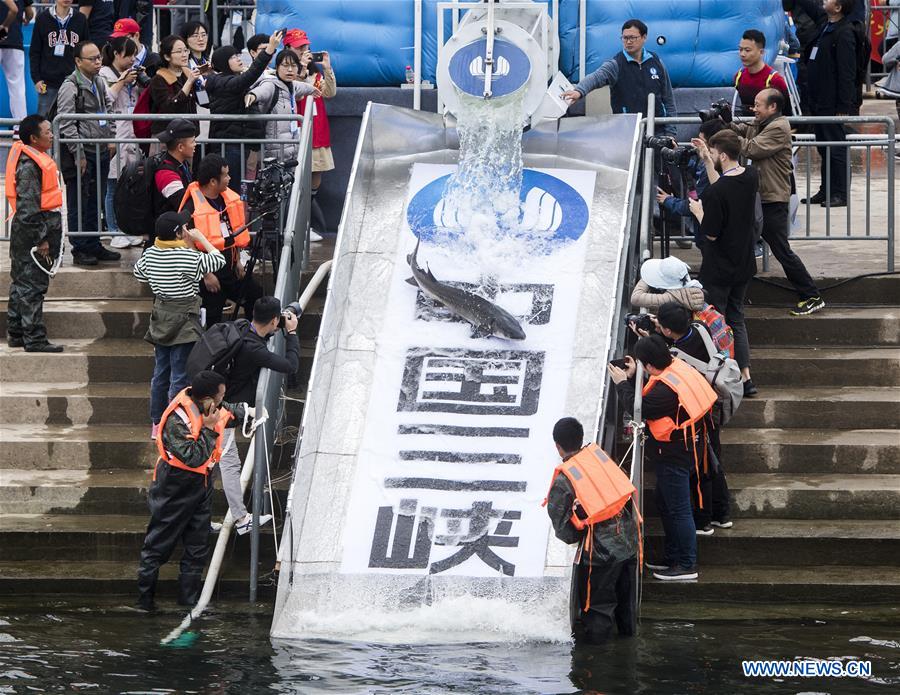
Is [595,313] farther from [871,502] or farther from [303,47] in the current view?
[303,47]

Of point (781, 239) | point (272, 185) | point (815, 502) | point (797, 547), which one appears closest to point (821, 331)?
point (781, 239)

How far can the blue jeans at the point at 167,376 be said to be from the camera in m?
11.8

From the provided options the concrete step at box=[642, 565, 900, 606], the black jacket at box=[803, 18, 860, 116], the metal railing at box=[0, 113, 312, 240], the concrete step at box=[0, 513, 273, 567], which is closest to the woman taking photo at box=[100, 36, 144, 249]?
the metal railing at box=[0, 113, 312, 240]

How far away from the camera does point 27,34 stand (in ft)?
69.4

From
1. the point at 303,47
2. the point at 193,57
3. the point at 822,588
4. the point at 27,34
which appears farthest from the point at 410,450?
the point at 27,34

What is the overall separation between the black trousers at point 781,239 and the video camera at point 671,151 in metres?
0.86

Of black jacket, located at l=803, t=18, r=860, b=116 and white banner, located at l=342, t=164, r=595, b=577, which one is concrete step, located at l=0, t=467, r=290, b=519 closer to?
white banner, located at l=342, t=164, r=595, b=577

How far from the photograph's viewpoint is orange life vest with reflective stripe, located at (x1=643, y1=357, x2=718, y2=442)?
1048cm

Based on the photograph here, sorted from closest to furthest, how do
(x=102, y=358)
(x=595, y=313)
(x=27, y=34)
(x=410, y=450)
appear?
(x=410, y=450)
(x=595, y=313)
(x=102, y=358)
(x=27, y=34)

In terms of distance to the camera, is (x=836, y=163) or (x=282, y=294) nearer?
(x=282, y=294)

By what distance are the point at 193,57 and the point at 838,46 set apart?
662cm

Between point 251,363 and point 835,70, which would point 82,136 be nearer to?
point 251,363

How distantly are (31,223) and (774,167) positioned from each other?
234 inches

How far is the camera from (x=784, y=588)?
35.3 feet
